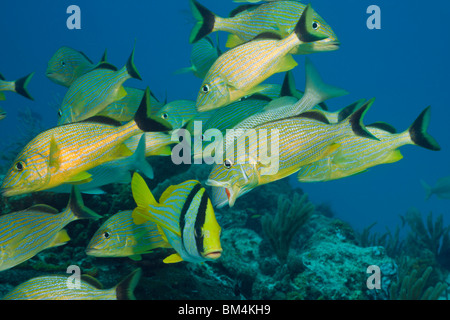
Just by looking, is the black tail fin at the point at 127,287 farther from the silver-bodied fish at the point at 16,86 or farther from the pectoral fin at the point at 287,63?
the silver-bodied fish at the point at 16,86

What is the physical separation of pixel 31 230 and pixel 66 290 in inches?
27.0

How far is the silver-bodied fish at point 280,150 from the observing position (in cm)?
188

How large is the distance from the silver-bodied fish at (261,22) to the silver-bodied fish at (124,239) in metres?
1.87

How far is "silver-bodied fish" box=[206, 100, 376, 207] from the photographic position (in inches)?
73.9

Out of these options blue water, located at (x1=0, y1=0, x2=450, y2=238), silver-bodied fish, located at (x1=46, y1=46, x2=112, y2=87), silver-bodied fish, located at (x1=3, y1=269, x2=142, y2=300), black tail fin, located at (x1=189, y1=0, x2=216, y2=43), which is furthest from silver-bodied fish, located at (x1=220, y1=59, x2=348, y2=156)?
blue water, located at (x1=0, y1=0, x2=450, y2=238)

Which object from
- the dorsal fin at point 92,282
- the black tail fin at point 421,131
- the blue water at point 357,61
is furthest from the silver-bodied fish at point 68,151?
the blue water at point 357,61

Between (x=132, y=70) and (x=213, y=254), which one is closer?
(x=213, y=254)

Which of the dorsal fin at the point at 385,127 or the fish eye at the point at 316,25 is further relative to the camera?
the dorsal fin at the point at 385,127

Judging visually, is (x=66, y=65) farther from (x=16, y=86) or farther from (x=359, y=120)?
(x=359, y=120)

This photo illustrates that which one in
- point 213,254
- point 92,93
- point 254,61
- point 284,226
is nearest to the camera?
point 213,254

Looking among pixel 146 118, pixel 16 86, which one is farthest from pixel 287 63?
pixel 16 86

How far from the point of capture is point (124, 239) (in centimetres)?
260
